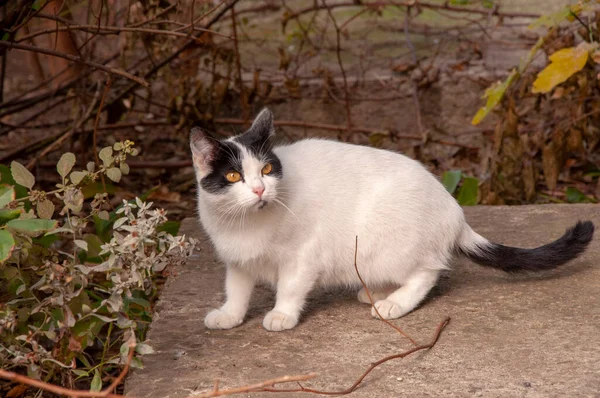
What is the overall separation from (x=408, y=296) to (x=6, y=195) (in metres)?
1.40

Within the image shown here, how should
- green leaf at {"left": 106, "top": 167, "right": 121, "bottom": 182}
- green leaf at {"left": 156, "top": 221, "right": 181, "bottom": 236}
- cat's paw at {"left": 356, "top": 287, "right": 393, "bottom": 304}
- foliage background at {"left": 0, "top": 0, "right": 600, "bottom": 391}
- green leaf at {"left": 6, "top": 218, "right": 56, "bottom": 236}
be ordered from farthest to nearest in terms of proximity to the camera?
foliage background at {"left": 0, "top": 0, "right": 600, "bottom": 391} < green leaf at {"left": 156, "top": 221, "right": 181, "bottom": 236} < cat's paw at {"left": 356, "top": 287, "right": 393, "bottom": 304} < green leaf at {"left": 106, "top": 167, "right": 121, "bottom": 182} < green leaf at {"left": 6, "top": 218, "right": 56, "bottom": 236}

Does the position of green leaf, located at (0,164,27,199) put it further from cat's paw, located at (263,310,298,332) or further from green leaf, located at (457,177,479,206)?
green leaf, located at (457,177,479,206)

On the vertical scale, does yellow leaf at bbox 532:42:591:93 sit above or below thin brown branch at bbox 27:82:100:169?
above

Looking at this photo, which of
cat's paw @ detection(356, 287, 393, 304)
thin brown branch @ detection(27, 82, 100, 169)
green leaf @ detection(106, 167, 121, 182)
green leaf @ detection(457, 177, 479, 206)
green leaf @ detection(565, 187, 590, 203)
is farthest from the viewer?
green leaf @ detection(565, 187, 590, 203)

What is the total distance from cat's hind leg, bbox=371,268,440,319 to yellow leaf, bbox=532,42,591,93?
1.05 metres

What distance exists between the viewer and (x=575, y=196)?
4.70 metres

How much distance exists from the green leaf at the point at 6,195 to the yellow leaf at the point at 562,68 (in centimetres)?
221

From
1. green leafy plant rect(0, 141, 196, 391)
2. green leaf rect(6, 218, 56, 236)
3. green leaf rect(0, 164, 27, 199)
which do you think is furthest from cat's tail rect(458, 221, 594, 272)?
green leaf rect(0, 164, 27, 199)

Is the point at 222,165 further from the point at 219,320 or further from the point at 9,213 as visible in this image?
the point at 9,213

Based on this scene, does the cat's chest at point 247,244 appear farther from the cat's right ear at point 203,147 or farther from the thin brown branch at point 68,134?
the thin brown branch at point 68,134

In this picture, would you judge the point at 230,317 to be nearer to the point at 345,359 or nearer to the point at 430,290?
the point at 345,359

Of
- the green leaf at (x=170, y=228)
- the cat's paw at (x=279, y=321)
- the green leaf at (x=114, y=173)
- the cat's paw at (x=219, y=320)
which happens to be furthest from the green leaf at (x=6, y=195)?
the green leaf at (x=170, y=228)

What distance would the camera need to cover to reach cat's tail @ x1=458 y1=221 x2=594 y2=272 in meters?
2.89

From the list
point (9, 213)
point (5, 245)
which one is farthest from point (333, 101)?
point (5, 245)
